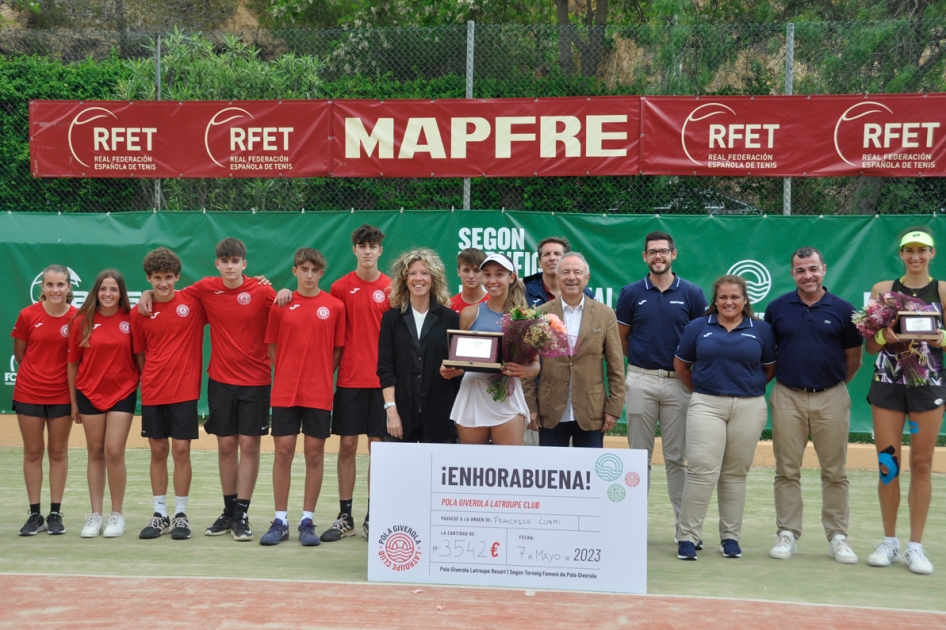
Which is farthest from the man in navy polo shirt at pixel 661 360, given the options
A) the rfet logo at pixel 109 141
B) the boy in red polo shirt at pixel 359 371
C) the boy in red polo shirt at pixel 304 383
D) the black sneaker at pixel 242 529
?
the rfet logo at pixel 109 141

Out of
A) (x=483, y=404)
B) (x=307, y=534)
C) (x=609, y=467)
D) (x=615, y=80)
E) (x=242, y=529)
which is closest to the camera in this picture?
(x=609, y=467)

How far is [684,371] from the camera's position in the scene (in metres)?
5.80

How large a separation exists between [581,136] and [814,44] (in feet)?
8.19

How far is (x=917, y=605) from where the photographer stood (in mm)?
4730

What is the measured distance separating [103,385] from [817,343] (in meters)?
4.43

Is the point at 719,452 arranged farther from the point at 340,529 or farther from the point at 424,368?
the point at 340,529

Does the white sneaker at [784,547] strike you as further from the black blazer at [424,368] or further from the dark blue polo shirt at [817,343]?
the black blazer at [424,368]

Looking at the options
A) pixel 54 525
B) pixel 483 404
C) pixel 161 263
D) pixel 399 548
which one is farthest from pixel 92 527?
pixel 483 404

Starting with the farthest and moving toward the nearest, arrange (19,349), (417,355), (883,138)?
(883,138), (19,349), (417,355)

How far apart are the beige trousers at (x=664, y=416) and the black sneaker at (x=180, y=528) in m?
2.88

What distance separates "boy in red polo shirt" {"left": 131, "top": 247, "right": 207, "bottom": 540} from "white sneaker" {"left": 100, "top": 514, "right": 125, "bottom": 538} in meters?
0.18

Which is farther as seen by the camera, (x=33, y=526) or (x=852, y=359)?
(x=33, y=526)

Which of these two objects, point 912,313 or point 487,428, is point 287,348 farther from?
point 912,313

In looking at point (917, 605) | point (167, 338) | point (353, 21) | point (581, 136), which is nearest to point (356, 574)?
point (167, 338)
